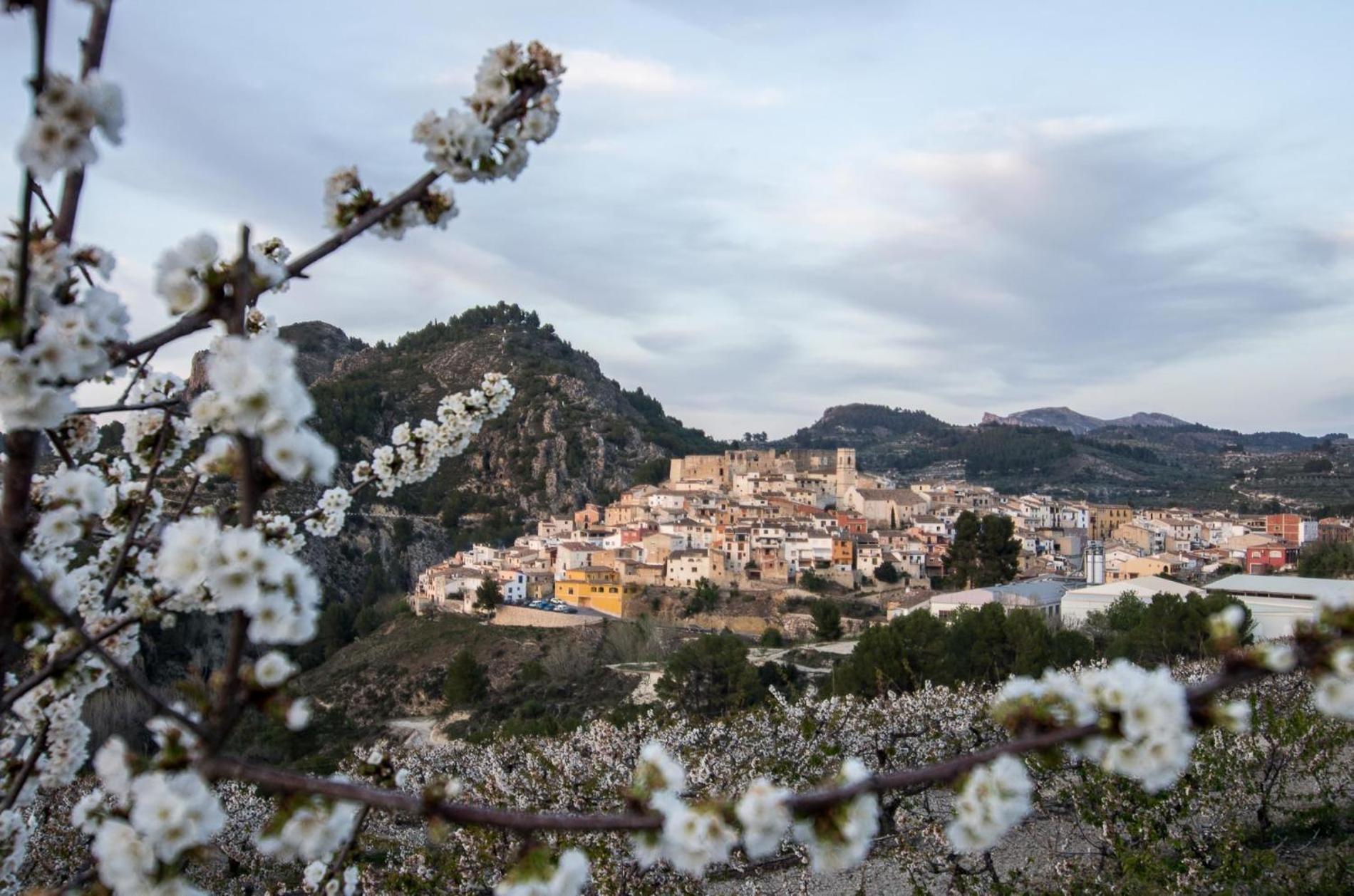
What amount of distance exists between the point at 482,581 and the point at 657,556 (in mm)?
8711

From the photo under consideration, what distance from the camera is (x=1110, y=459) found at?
124 metres

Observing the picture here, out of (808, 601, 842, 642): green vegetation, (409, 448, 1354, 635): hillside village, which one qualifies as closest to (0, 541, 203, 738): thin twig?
(409, 448, 1354, 635): hillside village

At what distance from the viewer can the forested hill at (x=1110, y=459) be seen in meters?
94.1

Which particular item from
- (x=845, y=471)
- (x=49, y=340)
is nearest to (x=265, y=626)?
(x=49, y=340)

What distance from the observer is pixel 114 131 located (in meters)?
1.71

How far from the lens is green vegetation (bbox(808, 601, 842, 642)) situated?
135ft

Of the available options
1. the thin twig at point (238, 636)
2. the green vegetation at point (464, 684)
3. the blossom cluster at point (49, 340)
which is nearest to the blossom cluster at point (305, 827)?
the thin twig at point (238, 636)

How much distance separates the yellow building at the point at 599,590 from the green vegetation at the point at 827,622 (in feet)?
32.6

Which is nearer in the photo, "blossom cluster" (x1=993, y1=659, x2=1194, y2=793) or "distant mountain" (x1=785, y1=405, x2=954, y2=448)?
"blossom cluster" (x1=993, y1=659, x2=1194, y2=793)

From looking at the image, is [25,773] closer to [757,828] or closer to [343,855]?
[343,855]

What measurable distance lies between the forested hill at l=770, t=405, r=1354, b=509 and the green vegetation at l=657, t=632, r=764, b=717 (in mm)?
65982

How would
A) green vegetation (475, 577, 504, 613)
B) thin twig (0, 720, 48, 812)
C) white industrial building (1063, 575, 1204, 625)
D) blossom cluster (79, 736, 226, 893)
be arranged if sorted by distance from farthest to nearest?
green vegetation (475, 577, 504, 613) → white industrial building (1063, 575, 1204, 625) → thin twig (0, 720, 48, 812) → blossom cluster (79, 736, 226, 893)

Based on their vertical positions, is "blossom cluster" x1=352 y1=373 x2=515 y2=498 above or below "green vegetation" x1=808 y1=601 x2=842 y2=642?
above

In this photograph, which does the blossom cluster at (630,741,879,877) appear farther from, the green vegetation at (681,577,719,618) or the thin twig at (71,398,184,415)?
the green vegetation at (681,577,719,618)
